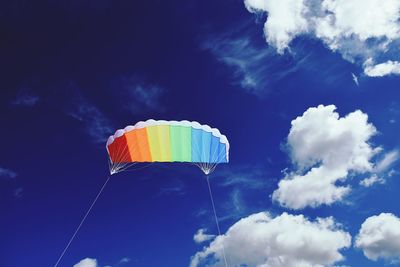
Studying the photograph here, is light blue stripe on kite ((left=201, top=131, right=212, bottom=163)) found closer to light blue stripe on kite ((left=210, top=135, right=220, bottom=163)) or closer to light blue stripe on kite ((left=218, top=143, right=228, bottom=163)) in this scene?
light blue stripe on kite ((left=210, top=135, right=220, bottom=163))

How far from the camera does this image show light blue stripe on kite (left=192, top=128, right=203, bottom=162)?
29.8 meters

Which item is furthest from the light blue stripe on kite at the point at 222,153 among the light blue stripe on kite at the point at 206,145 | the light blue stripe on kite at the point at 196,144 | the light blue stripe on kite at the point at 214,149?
the light blue stripe on kite at the point at 196,144

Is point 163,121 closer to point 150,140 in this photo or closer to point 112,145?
point 150,140

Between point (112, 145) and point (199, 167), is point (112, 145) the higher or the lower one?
the higher one

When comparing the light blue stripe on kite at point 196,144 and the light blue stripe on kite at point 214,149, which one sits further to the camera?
the light blue stripe on kite at point 214,149

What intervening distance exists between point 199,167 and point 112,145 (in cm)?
582

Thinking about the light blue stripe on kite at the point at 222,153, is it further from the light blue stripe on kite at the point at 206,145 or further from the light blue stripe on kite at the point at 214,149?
the light blue stripe on kite at the point at 206,145

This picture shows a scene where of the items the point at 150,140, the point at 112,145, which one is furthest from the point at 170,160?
the point at 112,145

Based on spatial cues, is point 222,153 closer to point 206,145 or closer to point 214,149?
point 214,149

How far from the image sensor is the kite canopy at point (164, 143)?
95.3 ft

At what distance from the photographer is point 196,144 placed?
30234 mm

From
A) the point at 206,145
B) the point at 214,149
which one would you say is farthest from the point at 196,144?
the point at 214,149

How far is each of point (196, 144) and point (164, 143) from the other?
213cm

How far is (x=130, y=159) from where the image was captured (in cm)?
2909
